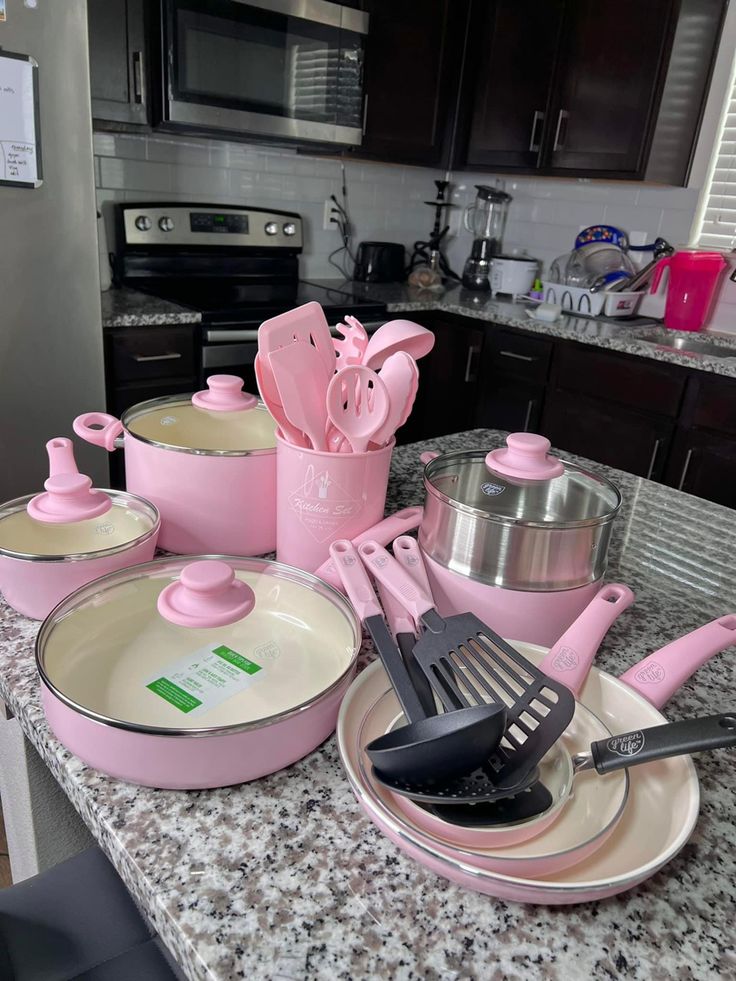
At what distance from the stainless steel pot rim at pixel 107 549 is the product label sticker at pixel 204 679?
0.49ft

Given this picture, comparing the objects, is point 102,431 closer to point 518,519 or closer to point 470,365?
point 518,519

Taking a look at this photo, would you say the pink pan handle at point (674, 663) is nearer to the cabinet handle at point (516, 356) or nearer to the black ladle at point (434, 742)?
the black ladle at point (434, 742)

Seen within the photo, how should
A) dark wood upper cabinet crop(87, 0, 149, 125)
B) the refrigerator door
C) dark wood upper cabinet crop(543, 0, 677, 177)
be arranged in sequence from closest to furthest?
1. the refrigerator door
2. dark wood upper cabinet crop(87, 0, 149, 125)
3. dark wood upper cabinet crop(543, 0, 677, 177)

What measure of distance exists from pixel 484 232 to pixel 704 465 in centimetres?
173

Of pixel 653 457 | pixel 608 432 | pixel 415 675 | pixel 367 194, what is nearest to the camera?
pixel 415 675

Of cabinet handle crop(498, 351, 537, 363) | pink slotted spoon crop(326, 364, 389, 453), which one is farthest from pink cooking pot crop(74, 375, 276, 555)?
cabinet handle crop(498, 351, 537, 363)

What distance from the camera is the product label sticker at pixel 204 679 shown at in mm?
548

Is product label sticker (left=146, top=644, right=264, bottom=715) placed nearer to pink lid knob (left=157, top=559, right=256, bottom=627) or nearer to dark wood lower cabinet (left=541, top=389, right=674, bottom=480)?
pink lid knob (left=157, top=559, right=256, bottom=627)

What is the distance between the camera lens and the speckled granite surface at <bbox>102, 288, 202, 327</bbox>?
7.41 feet

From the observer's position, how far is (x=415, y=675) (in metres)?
0.57

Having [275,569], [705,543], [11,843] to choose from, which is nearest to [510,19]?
[705,543]

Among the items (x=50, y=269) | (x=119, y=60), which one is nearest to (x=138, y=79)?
(x=119, y=60)

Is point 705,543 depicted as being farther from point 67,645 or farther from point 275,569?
point 67,645

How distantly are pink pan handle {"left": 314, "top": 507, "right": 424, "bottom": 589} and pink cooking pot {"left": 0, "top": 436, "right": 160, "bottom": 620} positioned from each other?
17 cm
